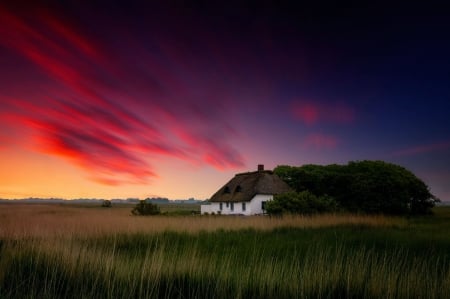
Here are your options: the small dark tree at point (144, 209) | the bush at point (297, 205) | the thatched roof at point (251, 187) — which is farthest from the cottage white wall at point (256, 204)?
the bush at point (297, 205)

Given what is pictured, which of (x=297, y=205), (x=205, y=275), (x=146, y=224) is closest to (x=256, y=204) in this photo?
(x=297, y=205)

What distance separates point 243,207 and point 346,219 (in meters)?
21.0

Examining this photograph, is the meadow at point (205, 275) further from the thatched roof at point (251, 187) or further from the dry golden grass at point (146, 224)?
the thatched roof at point (251, 187)

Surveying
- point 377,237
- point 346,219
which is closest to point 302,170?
point 346,219

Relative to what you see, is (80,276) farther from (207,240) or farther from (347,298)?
(207,240)

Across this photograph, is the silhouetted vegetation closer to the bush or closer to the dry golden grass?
the bush

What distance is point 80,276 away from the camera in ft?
19.9

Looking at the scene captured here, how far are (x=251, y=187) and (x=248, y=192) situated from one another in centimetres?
68

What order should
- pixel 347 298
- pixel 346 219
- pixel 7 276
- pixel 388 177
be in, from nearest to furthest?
pixel 347 298 → pixel 7 276 → pixel 346 219 → pixel 388 177

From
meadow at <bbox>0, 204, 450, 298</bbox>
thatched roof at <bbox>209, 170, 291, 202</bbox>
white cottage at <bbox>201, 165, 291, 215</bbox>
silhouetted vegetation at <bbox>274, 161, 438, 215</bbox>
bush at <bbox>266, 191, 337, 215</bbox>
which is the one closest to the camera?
meadow at <bbox>0, 204, 450, 298</bbox>

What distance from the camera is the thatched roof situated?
39.2 meters

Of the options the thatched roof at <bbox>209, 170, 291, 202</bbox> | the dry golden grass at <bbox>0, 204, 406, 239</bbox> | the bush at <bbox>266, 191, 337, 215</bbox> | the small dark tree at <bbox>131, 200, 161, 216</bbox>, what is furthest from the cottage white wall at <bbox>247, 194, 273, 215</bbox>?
the dry golden grass at <bbox>0, 204, 406, 239</bbox>

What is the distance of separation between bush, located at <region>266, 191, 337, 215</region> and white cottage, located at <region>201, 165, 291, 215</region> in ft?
32.0

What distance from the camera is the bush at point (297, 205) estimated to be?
25766mm
